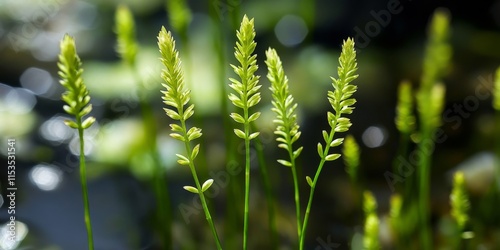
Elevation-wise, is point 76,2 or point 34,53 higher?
point 76,2

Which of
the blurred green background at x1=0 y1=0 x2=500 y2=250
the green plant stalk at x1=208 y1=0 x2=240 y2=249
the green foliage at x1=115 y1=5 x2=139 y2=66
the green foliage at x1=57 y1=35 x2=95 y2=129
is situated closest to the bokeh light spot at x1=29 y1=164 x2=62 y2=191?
the blurred green background at x1=0 y1=0 x2=500 y2=250

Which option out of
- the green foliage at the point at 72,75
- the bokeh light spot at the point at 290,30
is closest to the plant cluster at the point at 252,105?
the green foliage at the point at 72,75

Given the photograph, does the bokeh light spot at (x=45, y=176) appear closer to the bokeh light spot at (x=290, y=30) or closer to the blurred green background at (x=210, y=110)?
the blurred green background at (x=210, y=110)

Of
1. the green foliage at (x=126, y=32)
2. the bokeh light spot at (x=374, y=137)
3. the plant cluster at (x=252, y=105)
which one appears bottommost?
the plant cluster at (x=252, y=105)

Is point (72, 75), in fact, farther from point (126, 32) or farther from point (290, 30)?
point (290, 30)

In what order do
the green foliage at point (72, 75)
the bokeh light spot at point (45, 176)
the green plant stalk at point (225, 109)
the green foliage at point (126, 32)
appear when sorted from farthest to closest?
the bokeh light spot at point (45, 176)
the green plant stalk at point (225, 109)
the green foliage at point (126, 32)
the green foliage at point (72, 75)

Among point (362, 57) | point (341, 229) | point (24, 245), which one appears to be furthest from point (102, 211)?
point (362, 57)

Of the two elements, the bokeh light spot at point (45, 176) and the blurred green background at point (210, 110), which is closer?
the blurred green background at point (210, 110)

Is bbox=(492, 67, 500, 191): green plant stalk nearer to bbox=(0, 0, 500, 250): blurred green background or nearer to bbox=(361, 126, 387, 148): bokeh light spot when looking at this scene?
bbox=(0, 0, 500, 250): blurred green background

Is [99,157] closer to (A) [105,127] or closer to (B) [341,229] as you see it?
(A) [105,127]
